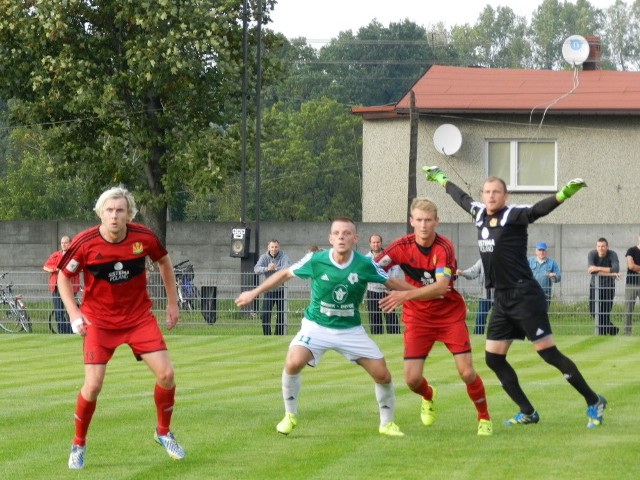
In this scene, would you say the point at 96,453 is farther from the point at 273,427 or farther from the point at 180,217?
the point at 180,217

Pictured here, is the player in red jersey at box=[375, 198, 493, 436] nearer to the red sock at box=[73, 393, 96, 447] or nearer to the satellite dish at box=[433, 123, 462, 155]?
the red sock at box=[73, 393, 96, 447]

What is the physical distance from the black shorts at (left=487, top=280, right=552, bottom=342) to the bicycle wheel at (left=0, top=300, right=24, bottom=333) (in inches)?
611

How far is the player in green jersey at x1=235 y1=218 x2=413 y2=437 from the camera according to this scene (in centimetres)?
1042

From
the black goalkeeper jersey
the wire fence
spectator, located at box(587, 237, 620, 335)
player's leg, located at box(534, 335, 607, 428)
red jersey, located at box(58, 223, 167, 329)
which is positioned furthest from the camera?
the wire fence

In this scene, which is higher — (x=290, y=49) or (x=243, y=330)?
(x=290, y=49)

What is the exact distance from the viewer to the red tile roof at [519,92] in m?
36.4

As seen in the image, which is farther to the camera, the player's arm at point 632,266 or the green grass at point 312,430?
the player's arm at point 632,266

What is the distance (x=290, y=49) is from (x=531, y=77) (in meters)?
58.9

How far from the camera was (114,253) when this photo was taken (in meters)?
9.61

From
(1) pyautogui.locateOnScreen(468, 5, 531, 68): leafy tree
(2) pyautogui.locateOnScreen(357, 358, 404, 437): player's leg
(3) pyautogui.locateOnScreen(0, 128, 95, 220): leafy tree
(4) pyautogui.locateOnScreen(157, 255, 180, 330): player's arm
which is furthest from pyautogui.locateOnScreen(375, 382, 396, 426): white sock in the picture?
(1) pyautogui.locateOnScreen(468, 5, 531, 68): leafy tree

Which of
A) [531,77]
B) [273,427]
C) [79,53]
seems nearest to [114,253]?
[273,427]

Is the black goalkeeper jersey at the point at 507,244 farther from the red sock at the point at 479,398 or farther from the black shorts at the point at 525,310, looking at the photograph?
the red sock at the point at 479,398

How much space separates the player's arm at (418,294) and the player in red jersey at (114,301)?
5.77 feet

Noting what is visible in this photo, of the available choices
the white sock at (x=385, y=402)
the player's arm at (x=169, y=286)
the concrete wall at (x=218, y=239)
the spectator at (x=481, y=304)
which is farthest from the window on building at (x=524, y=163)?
the player's arm at (x=169, y=286)
